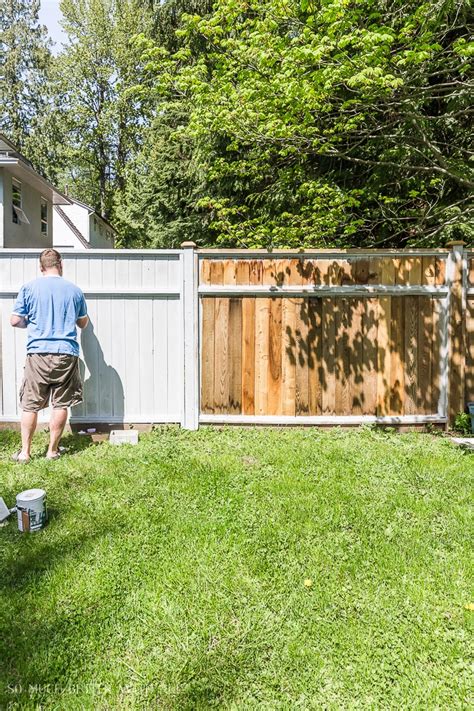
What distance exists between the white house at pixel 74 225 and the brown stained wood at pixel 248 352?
1551cm

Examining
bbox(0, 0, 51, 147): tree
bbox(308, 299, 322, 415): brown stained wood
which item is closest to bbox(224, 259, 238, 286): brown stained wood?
bbox(308, 299, 322, 415): brown stained wood

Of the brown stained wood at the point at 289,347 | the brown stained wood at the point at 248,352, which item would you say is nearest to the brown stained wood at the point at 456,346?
the brown stained wood at the point at 289,347

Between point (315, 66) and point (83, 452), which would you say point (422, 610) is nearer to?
point (83, 452)

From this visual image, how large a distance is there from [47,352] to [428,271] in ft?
11.6

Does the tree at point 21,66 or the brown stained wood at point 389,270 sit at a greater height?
the tree at point 21,66

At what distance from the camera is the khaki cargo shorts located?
138 inches

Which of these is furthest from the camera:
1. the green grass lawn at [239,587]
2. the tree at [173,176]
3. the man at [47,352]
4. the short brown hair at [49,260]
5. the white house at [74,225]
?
the white house at [74,225]

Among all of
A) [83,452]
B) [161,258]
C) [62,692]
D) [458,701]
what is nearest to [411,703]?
[458,701]

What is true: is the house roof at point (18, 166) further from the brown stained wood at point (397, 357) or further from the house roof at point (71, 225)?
the brown stained wood at point (397, 357)

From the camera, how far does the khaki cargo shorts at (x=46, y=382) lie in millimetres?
3500

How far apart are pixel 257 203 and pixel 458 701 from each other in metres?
8.21

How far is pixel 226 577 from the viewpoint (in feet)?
6.78

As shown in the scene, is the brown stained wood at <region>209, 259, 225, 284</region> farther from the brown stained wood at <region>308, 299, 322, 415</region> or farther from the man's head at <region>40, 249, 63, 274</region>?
the man's head at <region>40, 249, 63, 274</region>

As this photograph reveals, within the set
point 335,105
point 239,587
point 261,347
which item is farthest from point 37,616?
point 335,105
